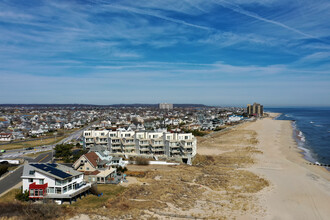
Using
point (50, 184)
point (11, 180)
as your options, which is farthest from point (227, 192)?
point (11, 180)

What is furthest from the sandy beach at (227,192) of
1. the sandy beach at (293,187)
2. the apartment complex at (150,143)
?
the apartment complex at (150,143)

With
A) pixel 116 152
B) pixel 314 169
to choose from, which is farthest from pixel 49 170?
pixel 314 169

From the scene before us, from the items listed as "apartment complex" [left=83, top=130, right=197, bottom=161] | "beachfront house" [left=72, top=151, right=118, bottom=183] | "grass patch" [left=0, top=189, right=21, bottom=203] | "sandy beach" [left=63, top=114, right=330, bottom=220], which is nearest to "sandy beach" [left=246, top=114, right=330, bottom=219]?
"sandy beach" [left=63, top=114, right=330, bottom=220]

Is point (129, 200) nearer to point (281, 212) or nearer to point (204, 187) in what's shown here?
point (204, 187)

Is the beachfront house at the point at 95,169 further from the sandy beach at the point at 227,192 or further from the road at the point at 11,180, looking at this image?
the road at the point at 11,180

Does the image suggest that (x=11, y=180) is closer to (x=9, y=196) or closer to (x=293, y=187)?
(x=9, y=196)
